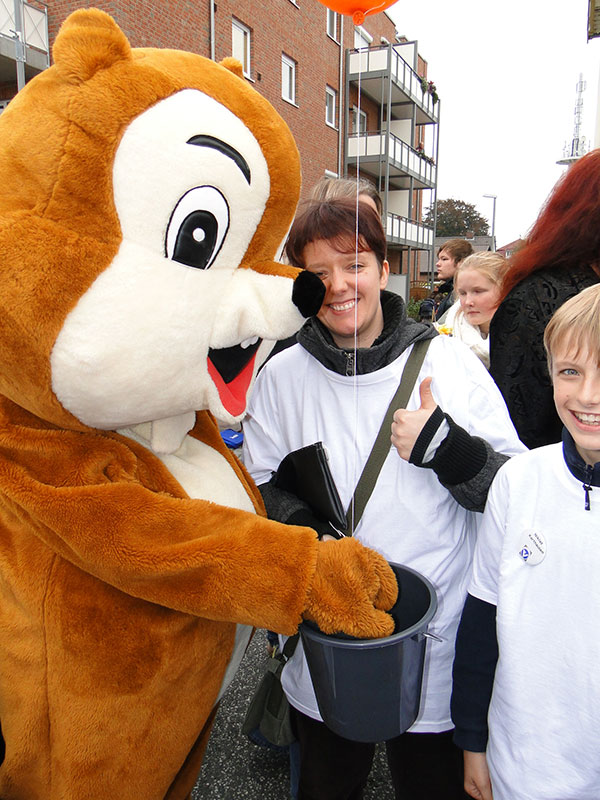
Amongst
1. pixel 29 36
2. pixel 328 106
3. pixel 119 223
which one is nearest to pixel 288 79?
pixel 328 106

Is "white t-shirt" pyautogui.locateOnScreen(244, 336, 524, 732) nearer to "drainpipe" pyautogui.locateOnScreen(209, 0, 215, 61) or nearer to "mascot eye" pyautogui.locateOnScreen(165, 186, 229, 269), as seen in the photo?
"mascot eye" pyautogui.locateOnScreen(165, 186, 229, 269)

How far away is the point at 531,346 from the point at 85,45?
4.52ft

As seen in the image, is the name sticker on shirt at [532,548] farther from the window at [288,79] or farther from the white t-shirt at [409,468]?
the window at [288,79]

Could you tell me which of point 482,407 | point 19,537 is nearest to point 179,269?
point 19,537

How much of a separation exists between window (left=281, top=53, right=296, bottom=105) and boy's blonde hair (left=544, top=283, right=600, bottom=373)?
49.3 feet

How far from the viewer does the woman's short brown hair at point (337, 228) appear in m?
1.59

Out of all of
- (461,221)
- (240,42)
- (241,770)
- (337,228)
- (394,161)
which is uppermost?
(461,221)

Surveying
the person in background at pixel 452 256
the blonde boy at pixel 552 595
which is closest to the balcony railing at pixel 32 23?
the person in background at pixel 452 256

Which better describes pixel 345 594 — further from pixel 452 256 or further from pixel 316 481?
pixel 452 256

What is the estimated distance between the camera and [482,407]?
158 cm

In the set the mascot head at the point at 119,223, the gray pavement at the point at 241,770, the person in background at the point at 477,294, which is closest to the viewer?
the mascot head at the point at 119,223

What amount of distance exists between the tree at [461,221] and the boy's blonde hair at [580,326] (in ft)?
196

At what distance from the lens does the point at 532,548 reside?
127 cm

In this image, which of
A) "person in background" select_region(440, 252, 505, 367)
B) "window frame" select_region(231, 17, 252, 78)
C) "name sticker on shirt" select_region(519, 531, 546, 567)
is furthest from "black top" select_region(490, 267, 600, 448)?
"window frame" select_region(231, 17, 252, 78)
